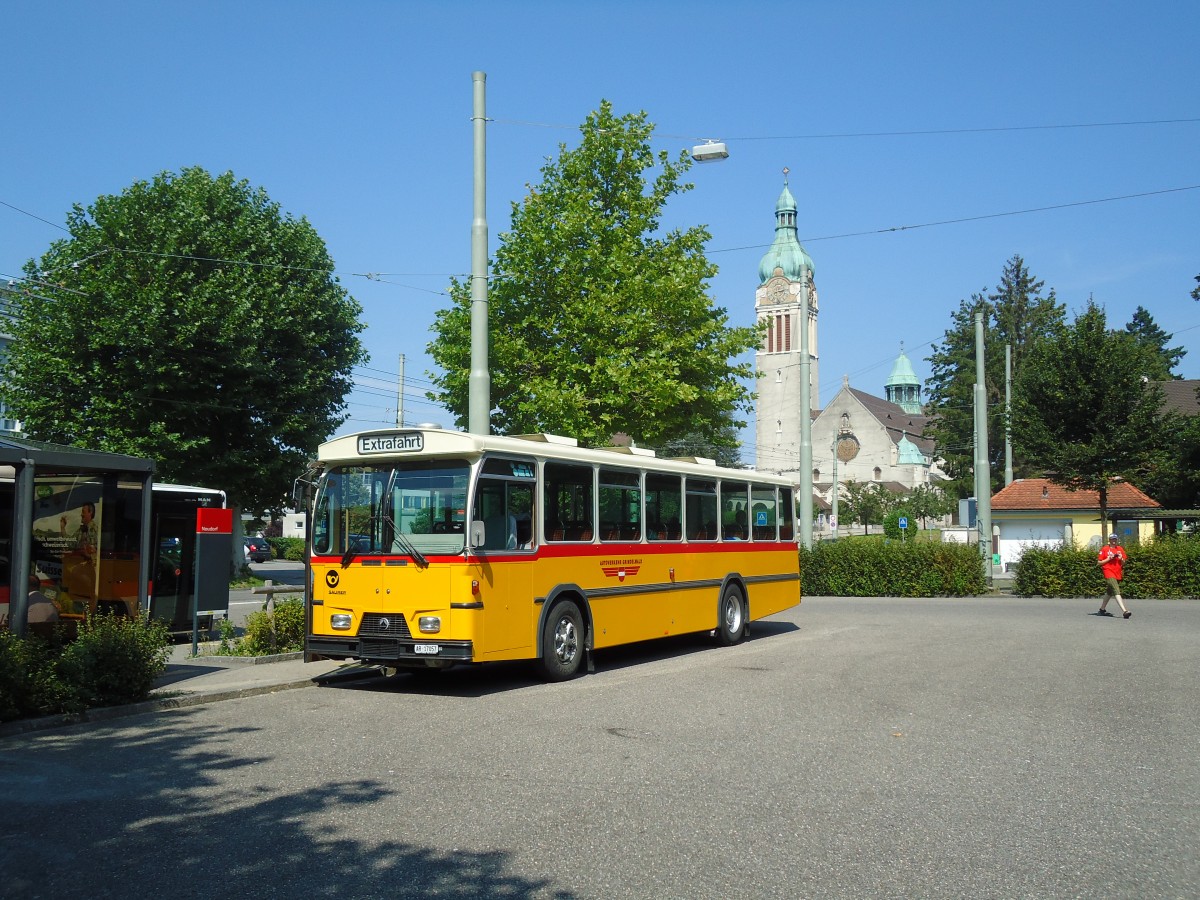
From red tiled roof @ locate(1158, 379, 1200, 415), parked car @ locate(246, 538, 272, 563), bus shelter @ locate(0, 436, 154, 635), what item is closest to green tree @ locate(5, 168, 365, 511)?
bus shelter @ locate(0, 436, 154, 635)

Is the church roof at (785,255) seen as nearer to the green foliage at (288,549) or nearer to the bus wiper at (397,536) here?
the green foliage at (288,549)

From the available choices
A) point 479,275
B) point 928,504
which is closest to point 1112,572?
point 479,275

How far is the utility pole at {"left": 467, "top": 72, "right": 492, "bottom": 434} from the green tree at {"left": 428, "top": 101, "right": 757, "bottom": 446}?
27.7ft

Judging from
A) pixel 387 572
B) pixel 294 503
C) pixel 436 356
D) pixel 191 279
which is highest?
pixel 191 279

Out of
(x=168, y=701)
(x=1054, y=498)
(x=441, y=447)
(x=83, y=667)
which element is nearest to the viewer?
(x=83, y=667)

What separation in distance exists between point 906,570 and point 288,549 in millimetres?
44756

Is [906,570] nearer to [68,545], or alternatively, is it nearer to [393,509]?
[393,509]

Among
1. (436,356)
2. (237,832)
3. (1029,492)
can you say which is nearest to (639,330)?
(436,356)

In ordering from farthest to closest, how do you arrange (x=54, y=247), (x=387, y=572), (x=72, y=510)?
(x=54, y=247) → (x=72, y=510) → (x=387, y=572)

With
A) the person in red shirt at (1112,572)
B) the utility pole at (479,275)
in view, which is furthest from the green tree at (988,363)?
the utility pole at (479,275)

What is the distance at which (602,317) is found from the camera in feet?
78.0

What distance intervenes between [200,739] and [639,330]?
644 inches

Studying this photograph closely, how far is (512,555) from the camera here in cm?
1206

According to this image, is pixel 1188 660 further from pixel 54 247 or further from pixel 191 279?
pixel 54 247
